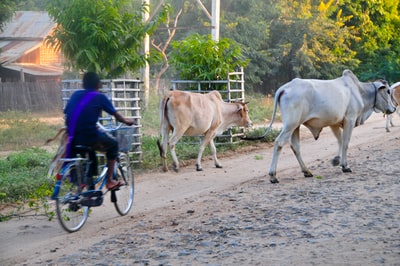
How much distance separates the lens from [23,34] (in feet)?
111

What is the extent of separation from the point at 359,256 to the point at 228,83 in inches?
405

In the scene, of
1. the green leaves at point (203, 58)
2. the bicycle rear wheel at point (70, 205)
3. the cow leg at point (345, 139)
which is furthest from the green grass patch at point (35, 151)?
the cow leg at point (345, 139)

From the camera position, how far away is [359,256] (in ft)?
21.5

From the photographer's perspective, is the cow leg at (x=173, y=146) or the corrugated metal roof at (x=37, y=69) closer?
the cow leg at (x=173, y=146)

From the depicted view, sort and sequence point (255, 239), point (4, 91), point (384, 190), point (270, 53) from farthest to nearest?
1. point (270, 53)
2. point (4, 91)
3. point (384, 190)
4. point (255, 239)

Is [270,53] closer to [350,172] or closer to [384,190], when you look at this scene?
[350,172]

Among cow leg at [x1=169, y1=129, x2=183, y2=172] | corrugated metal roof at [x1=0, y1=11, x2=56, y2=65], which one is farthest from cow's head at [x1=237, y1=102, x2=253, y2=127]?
corrugated metal roof at [x1=0, y1=11, x2=56, y2=65]

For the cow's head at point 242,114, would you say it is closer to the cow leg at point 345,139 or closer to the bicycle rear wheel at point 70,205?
the cow leg at point 345,139

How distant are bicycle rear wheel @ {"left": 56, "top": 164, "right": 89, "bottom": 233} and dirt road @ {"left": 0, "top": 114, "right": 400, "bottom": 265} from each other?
0.41 feet

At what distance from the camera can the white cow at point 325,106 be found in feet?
38.9

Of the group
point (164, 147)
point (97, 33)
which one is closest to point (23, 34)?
point (97, 33)

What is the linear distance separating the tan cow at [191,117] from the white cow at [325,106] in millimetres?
1679

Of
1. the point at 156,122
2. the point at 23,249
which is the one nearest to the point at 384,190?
the point at 23,249

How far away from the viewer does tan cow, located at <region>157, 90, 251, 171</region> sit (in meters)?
13.2
